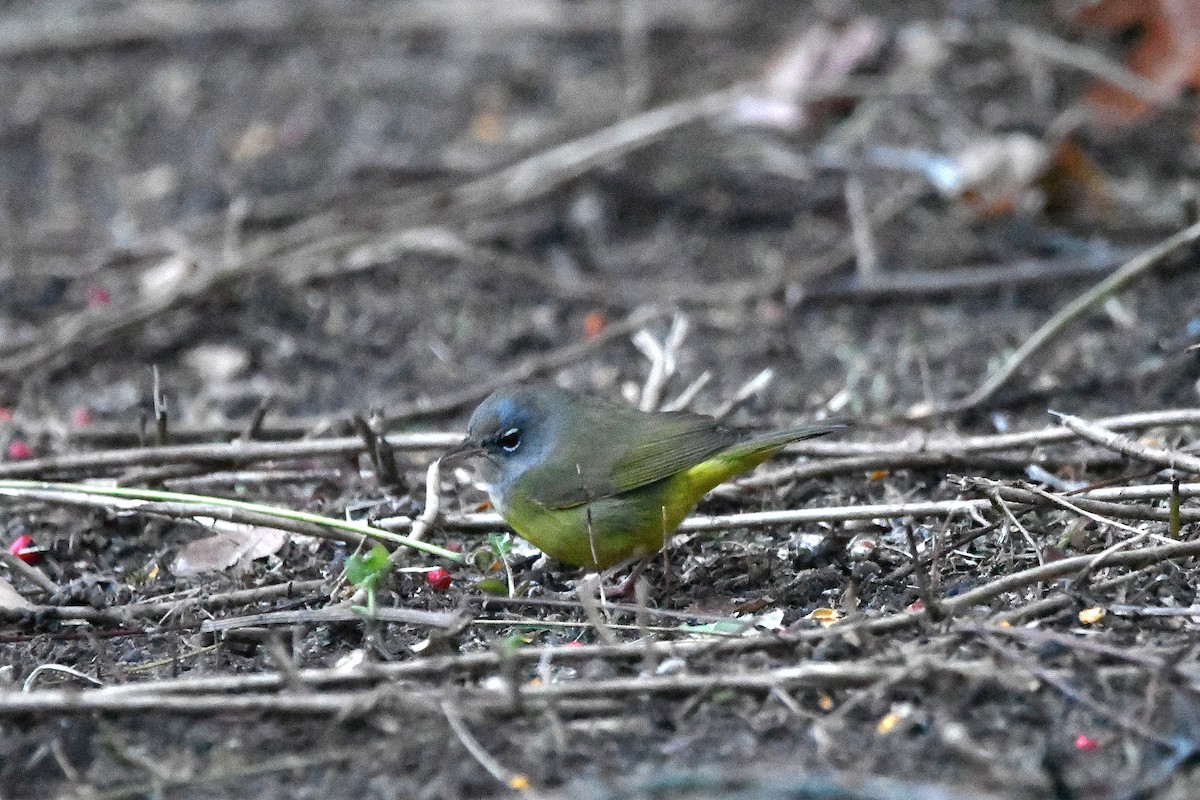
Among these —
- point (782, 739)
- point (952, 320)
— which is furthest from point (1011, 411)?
point (782, 739)

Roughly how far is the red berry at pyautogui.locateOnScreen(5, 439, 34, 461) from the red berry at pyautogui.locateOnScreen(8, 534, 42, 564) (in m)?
0.76

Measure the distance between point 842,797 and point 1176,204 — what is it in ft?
17.6

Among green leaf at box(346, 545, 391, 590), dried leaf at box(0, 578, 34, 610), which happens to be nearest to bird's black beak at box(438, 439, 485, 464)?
green leaf at box(346, 545, 391, 590)

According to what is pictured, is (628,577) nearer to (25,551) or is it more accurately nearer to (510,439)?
(510,439)

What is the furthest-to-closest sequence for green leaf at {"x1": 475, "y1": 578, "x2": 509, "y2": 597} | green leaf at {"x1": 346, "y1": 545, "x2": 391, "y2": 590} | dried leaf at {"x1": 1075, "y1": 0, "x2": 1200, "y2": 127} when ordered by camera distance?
dried leaf at {"x1": 1075, "y1": 0, "x2": 1200, "y2": 127}
green leaf at {"x1": 475, "y1": 578, "x2": 509, "y2": 597}
green leaf at {"x1": 346, "y1": 545, "x2": 391, "y2": 590}

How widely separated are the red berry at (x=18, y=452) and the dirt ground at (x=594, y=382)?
0.04 meters

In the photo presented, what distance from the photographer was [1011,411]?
568cm

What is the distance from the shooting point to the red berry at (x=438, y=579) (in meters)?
4.34

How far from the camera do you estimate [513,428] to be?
4746 millimetres

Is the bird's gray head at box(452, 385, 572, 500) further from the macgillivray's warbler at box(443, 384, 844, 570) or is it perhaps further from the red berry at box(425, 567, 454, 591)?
the red berry at box(425, 567, 454, 591)

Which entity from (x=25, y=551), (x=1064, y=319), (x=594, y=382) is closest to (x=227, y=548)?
(x=25, y=551)

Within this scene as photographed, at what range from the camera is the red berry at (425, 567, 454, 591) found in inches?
171

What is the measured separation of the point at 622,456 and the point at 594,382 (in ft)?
6.51

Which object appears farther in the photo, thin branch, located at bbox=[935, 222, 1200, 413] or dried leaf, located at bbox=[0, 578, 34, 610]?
thin branch, located at bbox=[935, 222, 1200, 413]
